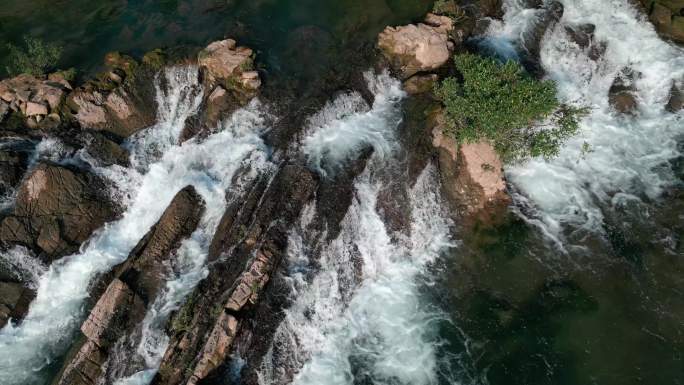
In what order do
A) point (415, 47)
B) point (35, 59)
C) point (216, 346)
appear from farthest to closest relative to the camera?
point (415, 47), point (35, 59), point (216, 346)

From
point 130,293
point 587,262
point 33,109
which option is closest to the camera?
point 130,293

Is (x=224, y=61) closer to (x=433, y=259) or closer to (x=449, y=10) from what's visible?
(x=449, y=10)

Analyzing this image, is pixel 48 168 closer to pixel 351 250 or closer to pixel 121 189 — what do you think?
pixel 121 189

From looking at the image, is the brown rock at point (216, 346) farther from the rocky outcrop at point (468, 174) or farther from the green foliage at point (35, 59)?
the green foliage at point (35, 59)

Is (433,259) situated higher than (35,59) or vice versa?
(35,59)

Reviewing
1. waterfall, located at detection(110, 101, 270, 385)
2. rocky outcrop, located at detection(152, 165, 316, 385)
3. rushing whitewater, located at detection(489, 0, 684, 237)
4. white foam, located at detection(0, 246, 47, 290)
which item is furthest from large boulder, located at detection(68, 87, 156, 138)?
rushing whitewater, located at detection(489, 0, 684, 237)

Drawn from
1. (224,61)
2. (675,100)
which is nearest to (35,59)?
(224,61)

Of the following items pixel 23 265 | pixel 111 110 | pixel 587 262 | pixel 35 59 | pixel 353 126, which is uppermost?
pixel 35 59

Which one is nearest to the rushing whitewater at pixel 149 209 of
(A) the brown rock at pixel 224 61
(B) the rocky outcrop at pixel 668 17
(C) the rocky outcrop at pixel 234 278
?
(A) the brown rock at pixel 224 61

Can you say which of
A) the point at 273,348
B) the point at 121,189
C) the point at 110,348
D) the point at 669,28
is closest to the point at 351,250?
the point at 273,348
